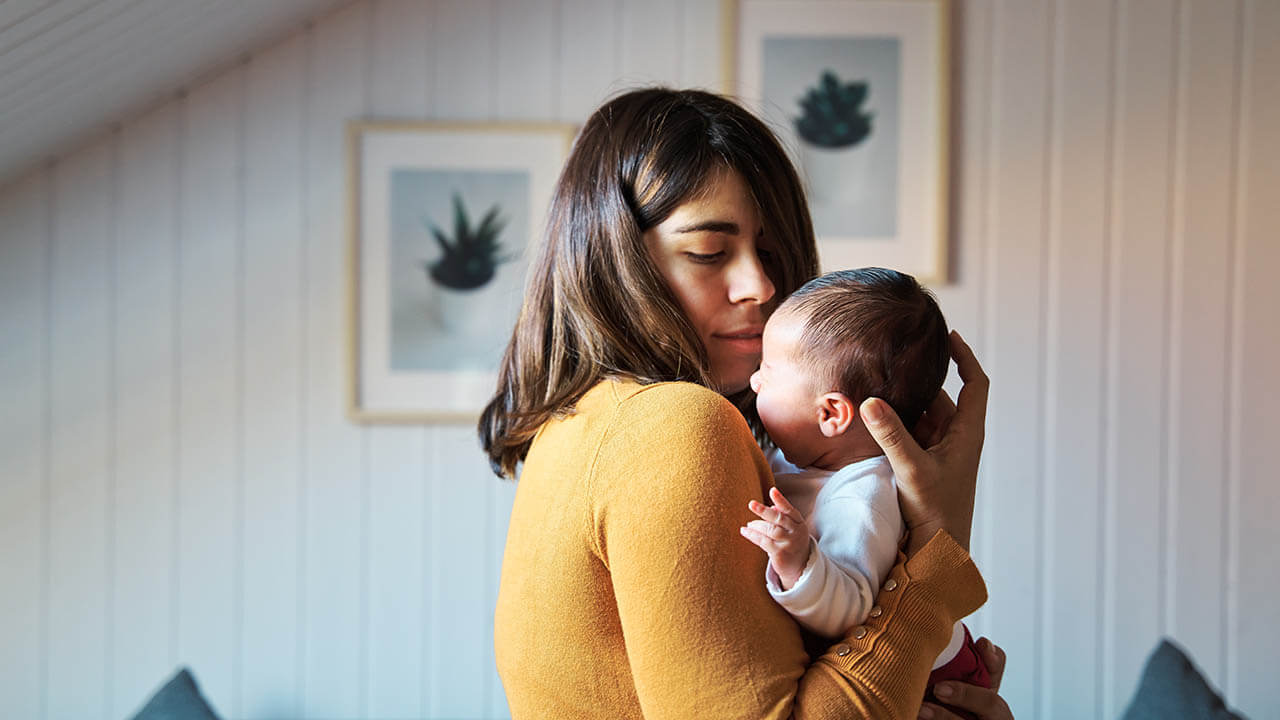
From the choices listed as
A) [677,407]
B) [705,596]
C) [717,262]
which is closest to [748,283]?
[717,262]

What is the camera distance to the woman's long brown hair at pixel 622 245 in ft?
3.10

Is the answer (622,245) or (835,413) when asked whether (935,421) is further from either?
(622,245)

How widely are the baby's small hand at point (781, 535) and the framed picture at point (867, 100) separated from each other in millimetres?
1711

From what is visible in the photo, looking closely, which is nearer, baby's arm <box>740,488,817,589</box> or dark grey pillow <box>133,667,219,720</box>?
baby's arm <box>740,488,817,589</box>

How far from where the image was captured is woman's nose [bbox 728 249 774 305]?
100cm

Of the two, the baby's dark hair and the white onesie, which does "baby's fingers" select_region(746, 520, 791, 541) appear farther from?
the baby's dark hair

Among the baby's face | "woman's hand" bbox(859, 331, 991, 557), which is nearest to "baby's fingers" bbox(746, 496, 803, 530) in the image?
"woman's hand" bbox(859, 331, 991, 557)

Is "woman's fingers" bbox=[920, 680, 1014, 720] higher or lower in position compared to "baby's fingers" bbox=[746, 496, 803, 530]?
lower

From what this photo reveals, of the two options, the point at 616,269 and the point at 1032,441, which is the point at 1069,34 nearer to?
the point at 1032,441

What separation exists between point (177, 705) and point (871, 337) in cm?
184

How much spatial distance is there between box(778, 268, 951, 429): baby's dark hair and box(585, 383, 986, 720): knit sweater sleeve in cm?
24

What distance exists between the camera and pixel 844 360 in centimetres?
100

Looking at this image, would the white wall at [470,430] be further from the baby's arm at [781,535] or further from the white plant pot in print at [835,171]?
the baby's arm at [781,535]

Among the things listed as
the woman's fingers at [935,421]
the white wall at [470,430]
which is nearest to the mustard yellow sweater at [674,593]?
the woman's fingers at [935,421]
